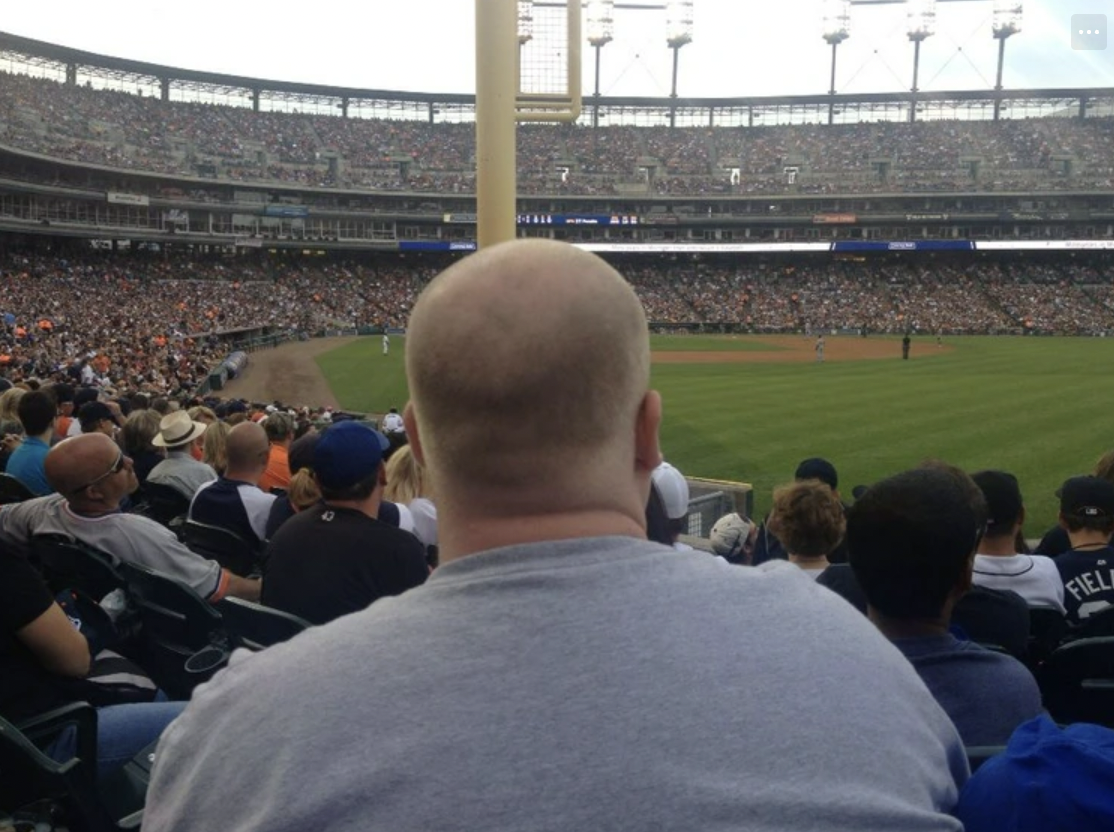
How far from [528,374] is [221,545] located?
533cm

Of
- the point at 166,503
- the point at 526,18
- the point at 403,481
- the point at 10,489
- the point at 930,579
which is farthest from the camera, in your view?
the point at 166,503

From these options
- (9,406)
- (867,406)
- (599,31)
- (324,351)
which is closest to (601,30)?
(599,31)

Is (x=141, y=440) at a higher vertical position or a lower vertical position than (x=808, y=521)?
lower

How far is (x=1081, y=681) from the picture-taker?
4016 millimetres

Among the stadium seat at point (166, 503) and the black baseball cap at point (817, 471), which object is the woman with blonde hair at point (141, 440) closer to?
the stadium seat at point (166, 503)

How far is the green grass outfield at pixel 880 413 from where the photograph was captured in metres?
17.0

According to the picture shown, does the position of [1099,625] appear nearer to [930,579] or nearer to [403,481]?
[930,579]

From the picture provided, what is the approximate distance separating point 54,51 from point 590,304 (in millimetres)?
74817

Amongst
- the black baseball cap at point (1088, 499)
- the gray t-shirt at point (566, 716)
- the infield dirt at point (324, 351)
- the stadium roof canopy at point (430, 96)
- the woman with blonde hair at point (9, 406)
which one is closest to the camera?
the gray t-shirt at point (566, 716)

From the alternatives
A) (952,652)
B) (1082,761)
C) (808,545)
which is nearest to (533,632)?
(1082,761)

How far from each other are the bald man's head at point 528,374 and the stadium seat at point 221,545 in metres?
5.06

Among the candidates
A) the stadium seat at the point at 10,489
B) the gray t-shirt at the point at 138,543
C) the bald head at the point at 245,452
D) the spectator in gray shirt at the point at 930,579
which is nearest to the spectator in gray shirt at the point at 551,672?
the spectator in gray shirt at the point at 930,579

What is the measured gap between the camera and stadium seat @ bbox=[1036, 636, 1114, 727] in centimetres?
394

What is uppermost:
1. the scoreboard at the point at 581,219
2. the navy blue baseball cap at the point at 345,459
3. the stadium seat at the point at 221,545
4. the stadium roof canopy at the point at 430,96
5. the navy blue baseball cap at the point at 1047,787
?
the stadium roof canopy at the point at 430,96
